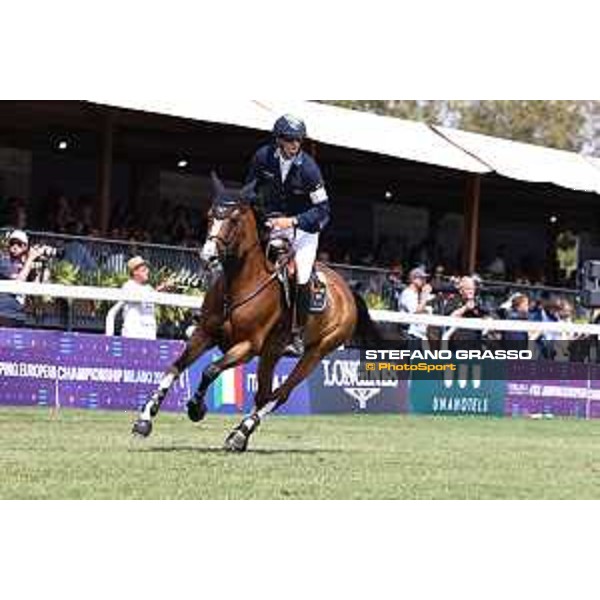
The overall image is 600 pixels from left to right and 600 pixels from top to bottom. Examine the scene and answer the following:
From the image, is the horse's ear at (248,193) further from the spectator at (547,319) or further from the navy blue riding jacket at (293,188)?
the spectator at (547,319)

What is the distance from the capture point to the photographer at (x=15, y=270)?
1883 cm

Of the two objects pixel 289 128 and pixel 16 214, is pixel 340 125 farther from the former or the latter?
pixel 289 128

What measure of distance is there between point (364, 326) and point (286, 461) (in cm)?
456

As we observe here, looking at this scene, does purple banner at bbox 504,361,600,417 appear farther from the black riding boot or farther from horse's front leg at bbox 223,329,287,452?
horse's front leg at bbox 223,329,287,452

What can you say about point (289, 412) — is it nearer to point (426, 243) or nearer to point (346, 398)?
point (346, 398)

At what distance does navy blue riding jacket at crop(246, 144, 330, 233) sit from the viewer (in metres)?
13.4

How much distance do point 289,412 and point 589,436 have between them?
3950 millimetres

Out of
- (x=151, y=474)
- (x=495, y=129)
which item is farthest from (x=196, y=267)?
(x=495, y=129)

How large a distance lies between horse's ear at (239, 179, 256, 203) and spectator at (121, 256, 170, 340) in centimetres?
645

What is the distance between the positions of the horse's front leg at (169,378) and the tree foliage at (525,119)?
5776 cm

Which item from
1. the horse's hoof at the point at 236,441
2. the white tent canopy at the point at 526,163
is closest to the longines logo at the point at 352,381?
the white tent canopy at the point at 526,163

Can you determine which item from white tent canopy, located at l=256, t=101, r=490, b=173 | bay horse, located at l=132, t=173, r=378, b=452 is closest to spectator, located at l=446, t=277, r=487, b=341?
white tent canopy, located at l=256, t=101, r=490, b=173

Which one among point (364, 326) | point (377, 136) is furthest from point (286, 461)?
point (377, 136)

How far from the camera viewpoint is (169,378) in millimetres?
13172
